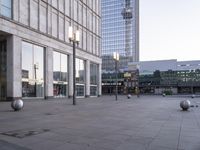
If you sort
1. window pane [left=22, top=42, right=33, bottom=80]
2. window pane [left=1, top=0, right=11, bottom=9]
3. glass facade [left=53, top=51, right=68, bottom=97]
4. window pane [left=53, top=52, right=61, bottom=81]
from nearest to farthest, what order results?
1. window pane [left=1, top=0, right=11, bottom=9]
2. window pane [left=22, top=42, right=33, bottom=80]
3. window pane [left=53, top=52, right=61, bottom=81]
4. glass facade [left=53, top=51, right=68, bottom=97]

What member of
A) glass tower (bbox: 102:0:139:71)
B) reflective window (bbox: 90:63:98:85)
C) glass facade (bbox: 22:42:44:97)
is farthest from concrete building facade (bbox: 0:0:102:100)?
glass tower (bbox: 102:0:139:71)

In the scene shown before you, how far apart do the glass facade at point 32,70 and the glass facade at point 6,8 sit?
4.87 m

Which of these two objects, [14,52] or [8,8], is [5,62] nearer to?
[14,52]

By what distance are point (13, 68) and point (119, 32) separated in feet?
435

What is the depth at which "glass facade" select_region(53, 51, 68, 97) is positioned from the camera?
43.4 m

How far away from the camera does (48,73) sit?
40.5 m

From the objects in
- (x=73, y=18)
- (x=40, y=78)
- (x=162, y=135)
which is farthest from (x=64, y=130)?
(x=73, y=18)

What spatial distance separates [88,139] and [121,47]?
154497 mm

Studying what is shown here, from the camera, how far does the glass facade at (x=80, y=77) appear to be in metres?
52.3

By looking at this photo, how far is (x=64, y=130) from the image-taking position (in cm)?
943

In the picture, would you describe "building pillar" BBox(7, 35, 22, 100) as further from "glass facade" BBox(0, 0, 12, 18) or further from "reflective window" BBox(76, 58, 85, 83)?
"reflective window" BBox(76, 58, 85, 83)

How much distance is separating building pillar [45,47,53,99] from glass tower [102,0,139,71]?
11735 cm

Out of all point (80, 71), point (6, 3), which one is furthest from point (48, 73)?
point (80, 71)

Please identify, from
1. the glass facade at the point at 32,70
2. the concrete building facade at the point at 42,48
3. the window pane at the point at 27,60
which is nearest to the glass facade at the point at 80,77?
the concrete building facade at the point at 42,48
